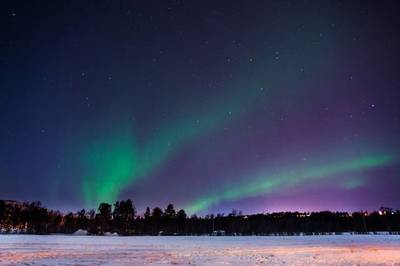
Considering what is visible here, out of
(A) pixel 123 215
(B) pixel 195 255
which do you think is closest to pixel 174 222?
(A) pixel 123 215

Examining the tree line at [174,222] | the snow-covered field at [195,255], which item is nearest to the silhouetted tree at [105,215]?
the tree line at [174,222]

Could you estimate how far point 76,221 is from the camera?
182500 mm

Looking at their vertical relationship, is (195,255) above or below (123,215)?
below

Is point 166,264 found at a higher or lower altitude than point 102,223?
lower

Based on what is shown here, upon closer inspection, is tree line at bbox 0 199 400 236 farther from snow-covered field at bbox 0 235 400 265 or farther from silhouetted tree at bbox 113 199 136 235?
snow-covered field at bbox 0 235 400 265

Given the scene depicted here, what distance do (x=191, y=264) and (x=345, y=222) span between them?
546 ft

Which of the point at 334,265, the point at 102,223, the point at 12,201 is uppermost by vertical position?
the point at 12,201

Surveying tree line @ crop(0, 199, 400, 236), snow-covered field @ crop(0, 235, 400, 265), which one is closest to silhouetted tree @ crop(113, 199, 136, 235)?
tree line @ crop(0, 199, 400, 236)

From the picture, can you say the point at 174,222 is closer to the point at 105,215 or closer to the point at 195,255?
the point at 105,215

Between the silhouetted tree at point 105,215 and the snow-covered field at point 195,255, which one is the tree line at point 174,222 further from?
the snow-covered field at point 195,255

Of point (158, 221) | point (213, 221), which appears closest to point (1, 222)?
point (158, 221)

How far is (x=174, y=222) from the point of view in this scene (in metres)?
173

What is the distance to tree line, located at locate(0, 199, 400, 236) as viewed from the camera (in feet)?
516

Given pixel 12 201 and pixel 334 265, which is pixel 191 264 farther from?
pixel 12 201
